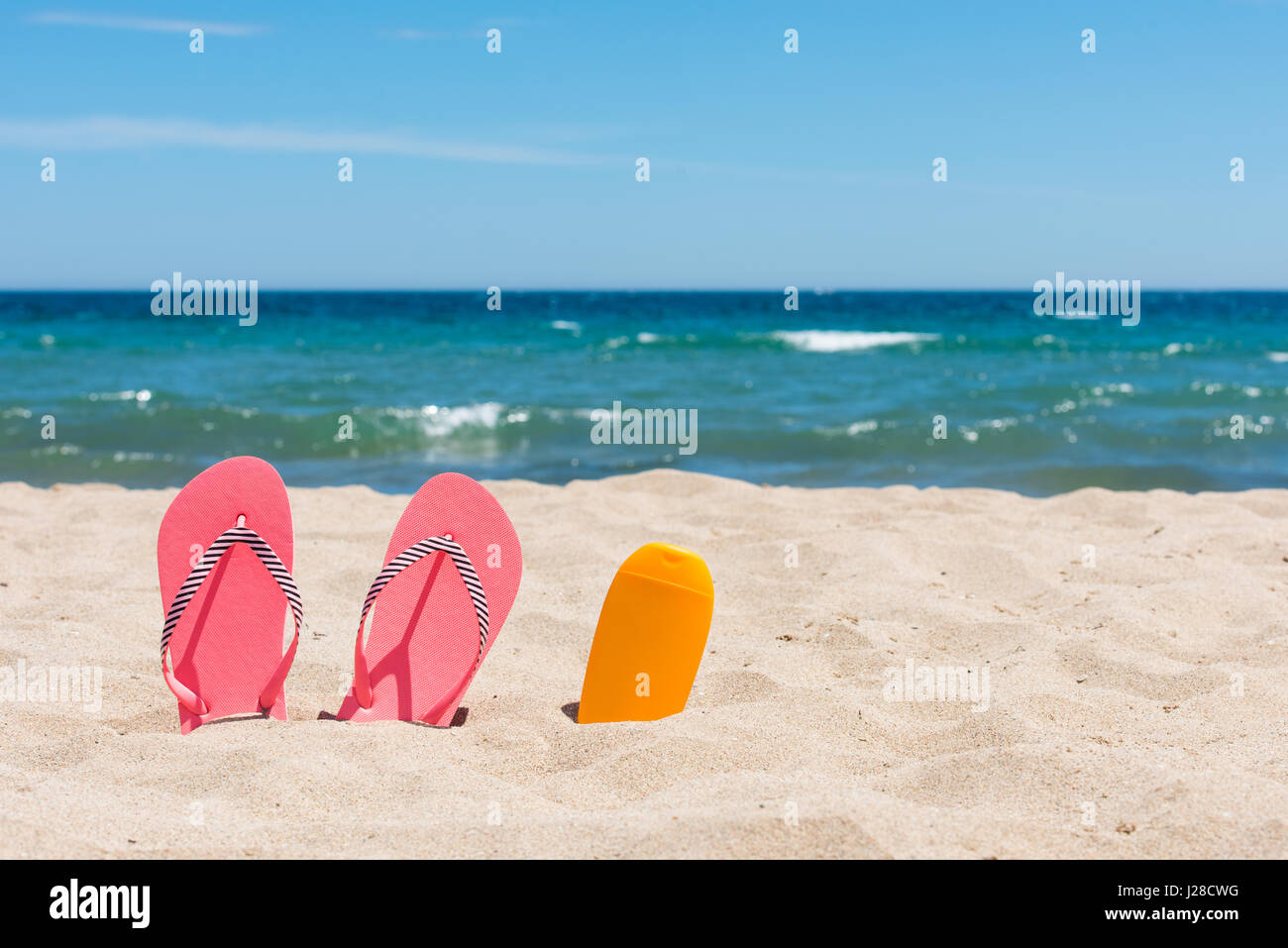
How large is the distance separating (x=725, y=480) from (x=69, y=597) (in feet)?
10.7

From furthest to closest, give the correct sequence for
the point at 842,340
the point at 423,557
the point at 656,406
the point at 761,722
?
the point at 842,340 < the point at 656,406 < the point at 423,557 < the point at 761,722

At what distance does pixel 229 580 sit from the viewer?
2.62 metres

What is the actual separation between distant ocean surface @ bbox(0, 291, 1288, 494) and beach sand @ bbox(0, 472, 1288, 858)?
2.65 meters

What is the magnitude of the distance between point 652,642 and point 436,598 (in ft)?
2.08

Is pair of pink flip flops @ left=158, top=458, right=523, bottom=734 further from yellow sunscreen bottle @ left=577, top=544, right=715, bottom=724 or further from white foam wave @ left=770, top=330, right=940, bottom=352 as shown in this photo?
white foam wave @ left=770, top=330, right=940, bottom=352

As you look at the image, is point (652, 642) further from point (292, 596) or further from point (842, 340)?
point (842, 340)

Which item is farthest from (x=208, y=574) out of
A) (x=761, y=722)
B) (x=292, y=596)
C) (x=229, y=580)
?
(x=761, y=722)

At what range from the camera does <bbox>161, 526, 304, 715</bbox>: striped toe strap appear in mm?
2344

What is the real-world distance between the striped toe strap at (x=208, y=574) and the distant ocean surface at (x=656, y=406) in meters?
3.95

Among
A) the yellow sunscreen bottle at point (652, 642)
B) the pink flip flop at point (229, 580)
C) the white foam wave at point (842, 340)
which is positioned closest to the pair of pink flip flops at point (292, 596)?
the pink flip flop at point (229, 580)

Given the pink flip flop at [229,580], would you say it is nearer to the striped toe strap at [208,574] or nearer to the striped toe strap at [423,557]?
the striped toe strap at [208,574]

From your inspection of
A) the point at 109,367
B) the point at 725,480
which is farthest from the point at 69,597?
the point at 109,367

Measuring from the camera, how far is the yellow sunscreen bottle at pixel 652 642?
2.44 metres

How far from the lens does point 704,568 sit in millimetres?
2463
